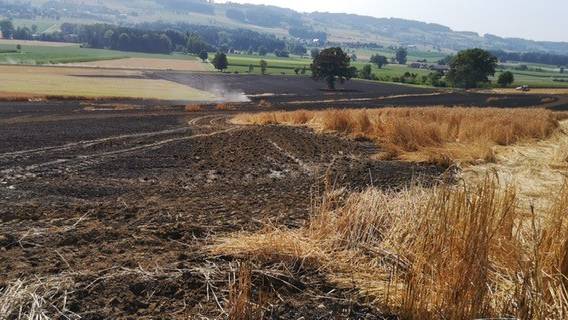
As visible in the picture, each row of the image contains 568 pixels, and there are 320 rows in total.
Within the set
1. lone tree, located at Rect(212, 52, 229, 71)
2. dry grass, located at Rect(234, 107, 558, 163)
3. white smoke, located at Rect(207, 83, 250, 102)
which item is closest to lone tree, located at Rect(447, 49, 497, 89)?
white smoke, located at Rect(207, 83, 250, 102)

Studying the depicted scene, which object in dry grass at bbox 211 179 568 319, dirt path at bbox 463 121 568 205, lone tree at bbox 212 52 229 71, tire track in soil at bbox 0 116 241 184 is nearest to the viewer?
dry grass at bbox 211 179 568 319

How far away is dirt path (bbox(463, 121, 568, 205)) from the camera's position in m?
8.38

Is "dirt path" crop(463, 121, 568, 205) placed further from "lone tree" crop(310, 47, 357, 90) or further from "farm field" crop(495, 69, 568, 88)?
"farm field" crop(495, 69, 568, 88)

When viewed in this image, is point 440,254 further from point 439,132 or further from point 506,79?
point 506,79

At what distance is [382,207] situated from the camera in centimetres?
571

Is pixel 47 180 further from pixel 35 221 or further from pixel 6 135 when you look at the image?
pixel 6 135

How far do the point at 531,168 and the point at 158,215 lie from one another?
7.64 metres

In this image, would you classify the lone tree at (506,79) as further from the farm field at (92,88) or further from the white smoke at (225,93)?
the farm field at (92,88)

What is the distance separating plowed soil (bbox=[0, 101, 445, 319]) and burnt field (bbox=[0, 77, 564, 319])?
2cm

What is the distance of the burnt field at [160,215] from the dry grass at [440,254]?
0.25m

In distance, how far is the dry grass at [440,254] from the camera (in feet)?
11.8

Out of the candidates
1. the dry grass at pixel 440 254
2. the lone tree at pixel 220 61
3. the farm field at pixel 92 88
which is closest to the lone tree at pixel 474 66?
the farm field at pixel 92 88

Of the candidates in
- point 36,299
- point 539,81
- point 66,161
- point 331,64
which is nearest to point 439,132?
point 66,161

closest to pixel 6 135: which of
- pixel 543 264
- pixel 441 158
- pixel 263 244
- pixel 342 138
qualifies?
pixel 342 138
